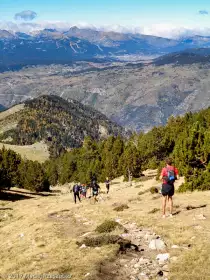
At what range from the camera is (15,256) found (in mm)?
20875

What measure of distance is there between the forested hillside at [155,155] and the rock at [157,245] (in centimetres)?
2403

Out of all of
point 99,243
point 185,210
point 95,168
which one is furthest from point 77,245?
point 95,168

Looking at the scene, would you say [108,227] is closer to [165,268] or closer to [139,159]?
[165,268]

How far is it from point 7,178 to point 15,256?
2864 inches

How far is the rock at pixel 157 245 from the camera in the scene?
1891 centimetres

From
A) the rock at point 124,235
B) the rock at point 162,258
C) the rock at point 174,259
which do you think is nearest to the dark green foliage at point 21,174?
the rock at point 124,235

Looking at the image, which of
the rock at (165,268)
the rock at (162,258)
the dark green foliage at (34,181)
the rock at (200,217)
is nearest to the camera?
the rock at (165,268)

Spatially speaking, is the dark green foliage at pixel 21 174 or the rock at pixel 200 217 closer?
the rock at pixel 200 217

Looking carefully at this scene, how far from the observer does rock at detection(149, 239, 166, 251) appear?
18.9 meters

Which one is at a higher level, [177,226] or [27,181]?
[177,226]

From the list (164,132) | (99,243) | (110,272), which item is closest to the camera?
(110,272)

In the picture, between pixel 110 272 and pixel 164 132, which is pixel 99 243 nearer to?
pixel 110 272

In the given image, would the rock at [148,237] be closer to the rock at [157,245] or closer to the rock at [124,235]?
the rock at [157,245]

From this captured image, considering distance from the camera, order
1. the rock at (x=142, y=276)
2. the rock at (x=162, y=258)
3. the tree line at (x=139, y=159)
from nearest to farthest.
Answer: the rock at (x=142, y=276)
the rock at (x=162, y=258)
the tree line at (x=139, y=159)
